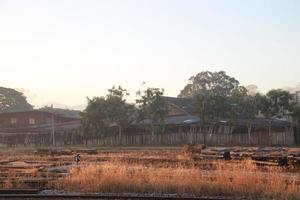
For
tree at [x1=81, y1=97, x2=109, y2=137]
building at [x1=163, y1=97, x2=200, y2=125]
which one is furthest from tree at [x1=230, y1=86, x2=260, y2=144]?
tree at [x1=81, y1=97, x2=109, y2=137]

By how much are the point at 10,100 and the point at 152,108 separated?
55867 mm

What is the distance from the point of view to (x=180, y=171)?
725 inches

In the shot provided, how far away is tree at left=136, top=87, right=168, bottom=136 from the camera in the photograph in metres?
58.8

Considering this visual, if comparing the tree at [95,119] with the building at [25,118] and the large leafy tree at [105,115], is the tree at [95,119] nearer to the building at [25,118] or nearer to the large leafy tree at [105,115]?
the large leafy tree at [105,115]

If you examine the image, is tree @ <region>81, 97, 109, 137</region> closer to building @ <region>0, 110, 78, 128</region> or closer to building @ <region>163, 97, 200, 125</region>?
building @ <region>163, 97, 200, 125</region>

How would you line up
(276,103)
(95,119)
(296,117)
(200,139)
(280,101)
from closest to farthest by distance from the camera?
(280,101) → (276,103) → (296,117) → (200,139) → (95,119)

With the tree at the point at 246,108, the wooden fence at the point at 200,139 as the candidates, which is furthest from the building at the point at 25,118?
the tree at the point at 246,108

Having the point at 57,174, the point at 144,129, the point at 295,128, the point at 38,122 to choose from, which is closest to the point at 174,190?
the point at 57,174

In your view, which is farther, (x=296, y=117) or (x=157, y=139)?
(x=157, y=139)

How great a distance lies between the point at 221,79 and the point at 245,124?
60025 millimetres

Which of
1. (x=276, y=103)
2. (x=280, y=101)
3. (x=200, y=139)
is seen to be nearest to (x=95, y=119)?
(x=200, y=139)

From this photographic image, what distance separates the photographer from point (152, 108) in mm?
59000

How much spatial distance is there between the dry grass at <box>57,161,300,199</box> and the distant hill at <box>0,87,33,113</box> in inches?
3528

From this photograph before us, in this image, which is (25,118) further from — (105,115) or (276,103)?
(276,103)
